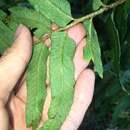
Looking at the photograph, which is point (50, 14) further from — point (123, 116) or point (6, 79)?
point (123, 116)

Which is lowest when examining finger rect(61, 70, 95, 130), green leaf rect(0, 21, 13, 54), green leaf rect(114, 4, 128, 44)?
finger rect(61, 70, 95, 130)

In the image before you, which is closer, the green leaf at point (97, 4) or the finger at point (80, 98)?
the green leaf at point (97, 4)

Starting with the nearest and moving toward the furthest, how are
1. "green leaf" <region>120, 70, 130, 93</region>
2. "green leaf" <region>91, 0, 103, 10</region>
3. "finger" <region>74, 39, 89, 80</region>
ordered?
"green leaf" <region>91, 0, 103, 10</region>, "finger" <region>74, 39, 89, 80</region>, "green leaf" <region>120, 70, 130, 93</region>

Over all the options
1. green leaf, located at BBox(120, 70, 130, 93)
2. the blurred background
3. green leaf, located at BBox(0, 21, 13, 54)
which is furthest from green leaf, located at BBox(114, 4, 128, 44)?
green leaf, located at BBox(120, 70, 130, 93)

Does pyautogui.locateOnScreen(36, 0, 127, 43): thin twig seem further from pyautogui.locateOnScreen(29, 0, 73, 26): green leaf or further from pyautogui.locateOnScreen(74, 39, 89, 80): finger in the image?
pyautogui.locateOnScreen(74, 39, 89, 80): finger

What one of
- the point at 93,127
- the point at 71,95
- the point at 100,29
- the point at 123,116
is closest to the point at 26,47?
the point at 71,95

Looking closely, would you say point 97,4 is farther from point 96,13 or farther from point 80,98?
point 80,98

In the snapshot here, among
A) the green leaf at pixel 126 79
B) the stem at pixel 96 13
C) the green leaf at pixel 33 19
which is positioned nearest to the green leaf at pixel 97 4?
the stem at pixel 96 13

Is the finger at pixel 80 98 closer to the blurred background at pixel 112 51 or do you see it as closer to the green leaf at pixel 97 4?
the blurred background at pixel 112 51
